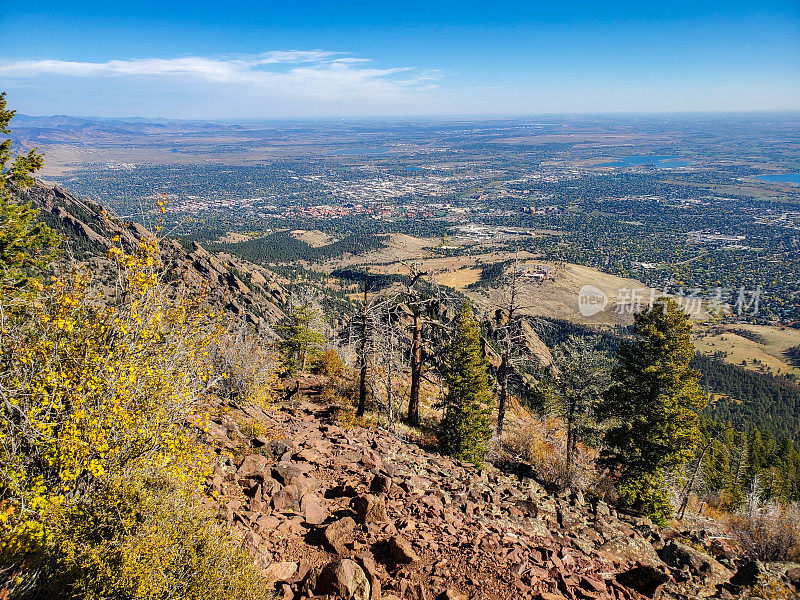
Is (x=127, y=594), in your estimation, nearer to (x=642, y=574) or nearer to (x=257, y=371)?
(x=642, y=574)

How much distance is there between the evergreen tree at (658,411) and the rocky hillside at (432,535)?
7.45 feet

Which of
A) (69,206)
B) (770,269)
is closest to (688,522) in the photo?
(69,206)

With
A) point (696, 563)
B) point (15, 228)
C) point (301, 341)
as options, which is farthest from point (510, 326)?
point (15, 228)

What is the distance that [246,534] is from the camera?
28.5ft

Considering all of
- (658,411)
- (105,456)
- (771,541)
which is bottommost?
(771,541)

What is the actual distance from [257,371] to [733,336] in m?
126

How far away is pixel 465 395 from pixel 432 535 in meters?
11.5

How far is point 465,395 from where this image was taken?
68.6 ft

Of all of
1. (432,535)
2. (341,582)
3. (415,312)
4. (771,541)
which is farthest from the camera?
(415,312)

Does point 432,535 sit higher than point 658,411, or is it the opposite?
point 432,535

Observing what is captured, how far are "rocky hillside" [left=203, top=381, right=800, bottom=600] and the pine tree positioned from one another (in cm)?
432

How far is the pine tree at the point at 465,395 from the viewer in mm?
19641

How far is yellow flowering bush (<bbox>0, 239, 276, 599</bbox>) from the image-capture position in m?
6.14

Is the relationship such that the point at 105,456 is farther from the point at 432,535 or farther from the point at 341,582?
the point at 432,535
